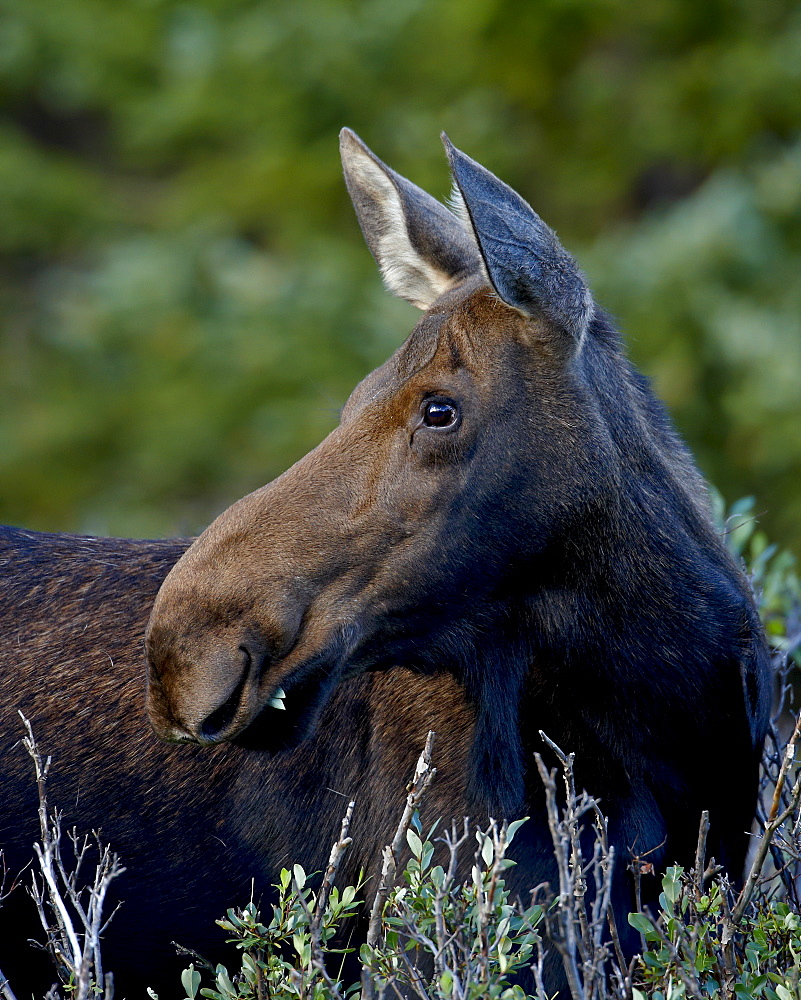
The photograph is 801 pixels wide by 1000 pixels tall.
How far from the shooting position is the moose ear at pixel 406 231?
130 inches

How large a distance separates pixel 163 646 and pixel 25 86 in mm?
12586

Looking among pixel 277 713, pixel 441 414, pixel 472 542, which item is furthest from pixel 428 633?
pixel 441 414

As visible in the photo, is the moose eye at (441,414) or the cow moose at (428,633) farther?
the moose eye at (441,414)

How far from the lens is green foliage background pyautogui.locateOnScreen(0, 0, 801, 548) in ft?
32.0

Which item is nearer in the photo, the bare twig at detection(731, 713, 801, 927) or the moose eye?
the bare twig at detection(731, 713, 801, 927)

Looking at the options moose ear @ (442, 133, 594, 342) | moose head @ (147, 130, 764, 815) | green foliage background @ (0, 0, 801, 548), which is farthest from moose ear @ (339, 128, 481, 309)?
green foliage background @ (0, 0, 801, 548)

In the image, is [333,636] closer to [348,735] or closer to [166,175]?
[348,735]

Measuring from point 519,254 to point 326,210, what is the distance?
956cm

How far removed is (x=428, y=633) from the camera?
116 inches

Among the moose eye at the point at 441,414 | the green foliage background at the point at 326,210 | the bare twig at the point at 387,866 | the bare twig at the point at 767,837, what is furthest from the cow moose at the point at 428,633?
the green foliage background at the point at 326,210

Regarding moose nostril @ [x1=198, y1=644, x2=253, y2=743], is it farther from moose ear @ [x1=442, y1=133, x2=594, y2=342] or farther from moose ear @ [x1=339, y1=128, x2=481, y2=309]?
moose ear @ [x1=339, y1=128, x2=481, y2=309]

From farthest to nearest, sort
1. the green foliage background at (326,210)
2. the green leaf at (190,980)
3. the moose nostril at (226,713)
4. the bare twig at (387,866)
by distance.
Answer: the green foliage background at (326,210) < the moose nostril at (226,713) < the green leaf at (190,980) < the bare twig at (387,866)

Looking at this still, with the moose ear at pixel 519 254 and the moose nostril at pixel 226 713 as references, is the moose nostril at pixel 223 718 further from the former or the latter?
the moose ear at pixel 519 254

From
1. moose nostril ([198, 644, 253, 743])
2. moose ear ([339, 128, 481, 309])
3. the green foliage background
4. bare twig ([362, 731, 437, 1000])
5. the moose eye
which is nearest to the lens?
bare twig ([362, 731, 437, 1000])
